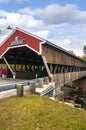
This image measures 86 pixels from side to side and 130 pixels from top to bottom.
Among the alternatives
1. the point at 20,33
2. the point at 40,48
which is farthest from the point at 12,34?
the point at 40,48

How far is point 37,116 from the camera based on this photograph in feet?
26.4

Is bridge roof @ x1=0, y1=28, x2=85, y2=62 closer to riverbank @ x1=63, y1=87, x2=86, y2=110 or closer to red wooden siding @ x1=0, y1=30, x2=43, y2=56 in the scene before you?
red wooden siding @ x1=0, y1=30, x2=43, y2=56

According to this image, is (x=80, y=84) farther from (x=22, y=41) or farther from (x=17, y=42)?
(x=22, y=41)

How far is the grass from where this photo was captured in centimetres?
737

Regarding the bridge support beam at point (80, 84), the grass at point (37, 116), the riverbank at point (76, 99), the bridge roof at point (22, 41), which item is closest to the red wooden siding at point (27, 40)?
the bridge roof at point (22, 41)

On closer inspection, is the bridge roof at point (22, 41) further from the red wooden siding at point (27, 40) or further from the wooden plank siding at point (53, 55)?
the wooden plank siding at point (53, 55)

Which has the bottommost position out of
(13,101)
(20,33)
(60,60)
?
(13,101)

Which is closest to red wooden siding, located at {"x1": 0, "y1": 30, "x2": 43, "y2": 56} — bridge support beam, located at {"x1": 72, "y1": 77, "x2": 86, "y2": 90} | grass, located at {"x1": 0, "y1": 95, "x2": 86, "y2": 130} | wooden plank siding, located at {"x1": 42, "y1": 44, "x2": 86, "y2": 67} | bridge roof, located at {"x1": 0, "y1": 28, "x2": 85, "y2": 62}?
bridge roof, located at {"x1": 0, "y1": 28, "x2": 85, "y2": 62}

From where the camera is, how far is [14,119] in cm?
775

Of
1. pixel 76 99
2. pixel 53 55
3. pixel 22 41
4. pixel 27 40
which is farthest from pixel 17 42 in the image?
pixel 76 99

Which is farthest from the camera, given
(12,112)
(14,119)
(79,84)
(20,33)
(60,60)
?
(79,84)

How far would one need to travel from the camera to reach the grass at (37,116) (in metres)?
7.37

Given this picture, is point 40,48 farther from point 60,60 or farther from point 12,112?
point 12,112

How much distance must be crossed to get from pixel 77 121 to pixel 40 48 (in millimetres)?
11994
